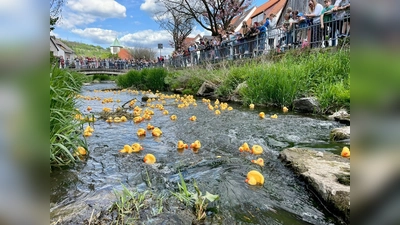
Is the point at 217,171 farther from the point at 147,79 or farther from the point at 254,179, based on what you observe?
the point at 147,79

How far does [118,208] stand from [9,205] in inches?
55.7

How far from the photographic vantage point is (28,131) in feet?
1.47

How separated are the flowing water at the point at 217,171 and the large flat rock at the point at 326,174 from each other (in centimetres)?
8

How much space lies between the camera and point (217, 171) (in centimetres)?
255

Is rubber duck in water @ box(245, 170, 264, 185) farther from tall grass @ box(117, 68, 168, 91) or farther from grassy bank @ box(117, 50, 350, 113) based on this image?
tall grass @ box(117, 68, 168, 91)

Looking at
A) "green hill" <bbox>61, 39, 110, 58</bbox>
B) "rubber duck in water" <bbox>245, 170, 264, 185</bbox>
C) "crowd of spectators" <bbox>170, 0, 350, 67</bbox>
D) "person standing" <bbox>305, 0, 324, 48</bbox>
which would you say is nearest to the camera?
"rubber duck in water" <bbox>245, 170, 264, 185</bbox>

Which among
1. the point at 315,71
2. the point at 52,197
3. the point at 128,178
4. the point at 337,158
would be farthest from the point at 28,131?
the point at 315,71

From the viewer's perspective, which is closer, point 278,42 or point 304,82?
point 304,82

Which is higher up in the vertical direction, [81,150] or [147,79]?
[147,79]

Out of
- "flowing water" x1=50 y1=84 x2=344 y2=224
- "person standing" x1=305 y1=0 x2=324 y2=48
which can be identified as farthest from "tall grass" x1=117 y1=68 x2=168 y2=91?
"flowing water" x1=50 y1=84 x2=344 y2=224

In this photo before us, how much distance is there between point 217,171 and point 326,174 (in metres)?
0.98

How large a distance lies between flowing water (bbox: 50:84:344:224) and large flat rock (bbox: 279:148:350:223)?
81 mm

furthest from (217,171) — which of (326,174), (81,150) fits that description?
(81,150)

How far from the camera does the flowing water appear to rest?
1.83 metres
